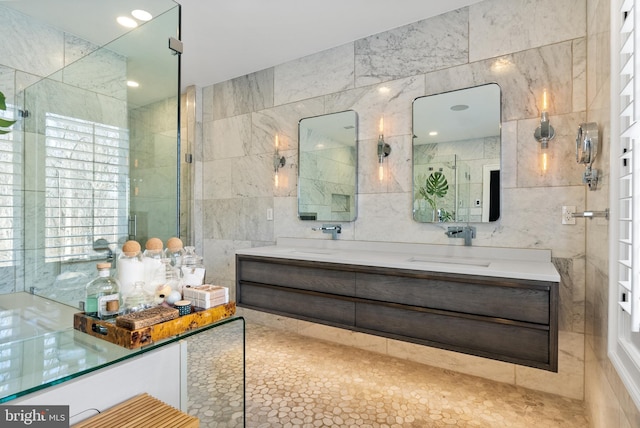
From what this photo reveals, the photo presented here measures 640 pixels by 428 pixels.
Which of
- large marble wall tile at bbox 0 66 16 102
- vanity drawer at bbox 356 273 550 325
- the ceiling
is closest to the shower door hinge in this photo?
the ceiling

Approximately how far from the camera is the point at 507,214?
7.16 feet

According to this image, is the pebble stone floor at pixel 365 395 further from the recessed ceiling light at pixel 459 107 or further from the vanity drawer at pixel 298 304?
the recessed ceiling light at pixel 459 107

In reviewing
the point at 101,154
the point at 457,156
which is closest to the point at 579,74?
the point at 457,156

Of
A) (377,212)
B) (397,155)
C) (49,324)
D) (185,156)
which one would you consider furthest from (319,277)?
(185,156)

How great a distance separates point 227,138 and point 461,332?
2.99 metres

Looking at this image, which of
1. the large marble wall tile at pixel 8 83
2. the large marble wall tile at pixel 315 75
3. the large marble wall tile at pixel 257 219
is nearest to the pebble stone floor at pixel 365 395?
the large marble wall tile at pixel 257 219

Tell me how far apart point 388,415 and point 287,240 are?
1711 millimetres

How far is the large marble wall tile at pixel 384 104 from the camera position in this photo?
254 cm

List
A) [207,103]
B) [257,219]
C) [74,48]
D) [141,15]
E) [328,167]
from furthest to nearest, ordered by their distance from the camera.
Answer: [207,103], [257,219], [328,167], [74,48], [141,15]

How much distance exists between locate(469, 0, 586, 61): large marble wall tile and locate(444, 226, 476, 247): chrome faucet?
1175 millimetres

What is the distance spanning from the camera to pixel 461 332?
1.76 metres

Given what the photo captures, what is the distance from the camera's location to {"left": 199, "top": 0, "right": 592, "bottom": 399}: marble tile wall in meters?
2.02

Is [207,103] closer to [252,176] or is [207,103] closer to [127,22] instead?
[252,176]

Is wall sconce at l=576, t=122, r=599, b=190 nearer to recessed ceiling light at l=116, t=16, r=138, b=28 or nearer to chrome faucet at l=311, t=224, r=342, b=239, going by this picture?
chrome faucet at l=311, t=224, r=342, b=239
